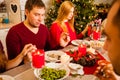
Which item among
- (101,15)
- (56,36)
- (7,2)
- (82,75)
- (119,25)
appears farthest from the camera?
(101,15)

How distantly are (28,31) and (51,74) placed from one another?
0.87 metres

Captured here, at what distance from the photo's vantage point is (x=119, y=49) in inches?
19.2

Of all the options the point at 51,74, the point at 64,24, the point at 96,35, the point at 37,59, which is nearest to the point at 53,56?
the point at 37,59

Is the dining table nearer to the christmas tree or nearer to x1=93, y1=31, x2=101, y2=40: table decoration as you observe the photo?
x1=93, y1=31, x2=101, y2=40: table decoration

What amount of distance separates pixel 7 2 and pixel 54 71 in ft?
10.3

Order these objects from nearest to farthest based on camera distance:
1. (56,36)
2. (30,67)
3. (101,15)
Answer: (30,67) < (56,36) < (101,15)

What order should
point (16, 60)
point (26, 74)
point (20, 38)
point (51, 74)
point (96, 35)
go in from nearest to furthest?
point (51, 74) < point (26, 74) < point (16, 60) < point (20, 38) < point (96, 35)

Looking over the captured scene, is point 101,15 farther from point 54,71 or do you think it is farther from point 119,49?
point 119,49

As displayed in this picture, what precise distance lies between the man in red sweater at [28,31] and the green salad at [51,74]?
706 mm

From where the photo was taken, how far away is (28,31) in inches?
84.3

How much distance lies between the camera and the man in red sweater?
6.77ft

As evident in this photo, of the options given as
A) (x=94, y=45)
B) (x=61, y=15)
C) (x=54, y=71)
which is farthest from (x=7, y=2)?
(x=54, y=71)

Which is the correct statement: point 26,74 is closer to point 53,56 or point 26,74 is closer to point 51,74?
point 51,74

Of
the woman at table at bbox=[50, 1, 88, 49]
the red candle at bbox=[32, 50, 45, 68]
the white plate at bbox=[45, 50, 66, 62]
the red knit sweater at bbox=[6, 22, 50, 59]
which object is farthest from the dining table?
the woman at table at bbox=[50, 1, 88, 49]
